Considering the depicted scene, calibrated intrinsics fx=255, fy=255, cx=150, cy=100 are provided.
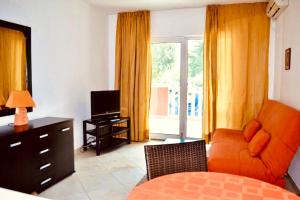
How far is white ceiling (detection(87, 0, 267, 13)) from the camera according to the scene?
425 cm

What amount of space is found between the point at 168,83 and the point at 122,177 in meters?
2.33

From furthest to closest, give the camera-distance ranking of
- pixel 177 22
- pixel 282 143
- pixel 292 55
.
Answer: pixel 177 22 < pixel 292 55 < pixel 282 143

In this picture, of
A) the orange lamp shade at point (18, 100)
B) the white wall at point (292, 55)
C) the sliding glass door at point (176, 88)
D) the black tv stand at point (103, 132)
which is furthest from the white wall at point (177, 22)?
the orange lamp shade at point (18, 100)

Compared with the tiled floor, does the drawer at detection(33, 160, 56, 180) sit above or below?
above

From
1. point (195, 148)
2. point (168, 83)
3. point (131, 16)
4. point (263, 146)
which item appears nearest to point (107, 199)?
point (195, 148)

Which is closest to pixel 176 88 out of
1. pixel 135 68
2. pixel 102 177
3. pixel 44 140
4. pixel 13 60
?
pixel 135 68

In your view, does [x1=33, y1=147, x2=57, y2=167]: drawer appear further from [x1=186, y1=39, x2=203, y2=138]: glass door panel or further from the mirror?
[x1=186, y1=39, x2=203, y2=138]: glass door panel

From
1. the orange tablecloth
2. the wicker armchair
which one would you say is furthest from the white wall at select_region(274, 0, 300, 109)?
the orange tablecloth

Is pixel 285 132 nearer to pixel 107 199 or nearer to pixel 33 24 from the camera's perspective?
pixel 107 199

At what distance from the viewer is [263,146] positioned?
2752 millimetres

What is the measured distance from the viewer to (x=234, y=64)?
4441 millimetres

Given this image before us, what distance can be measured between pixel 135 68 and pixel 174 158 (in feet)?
10.7

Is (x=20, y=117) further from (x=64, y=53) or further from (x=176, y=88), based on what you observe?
(x=176, y=88)

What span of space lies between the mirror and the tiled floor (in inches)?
41.5
